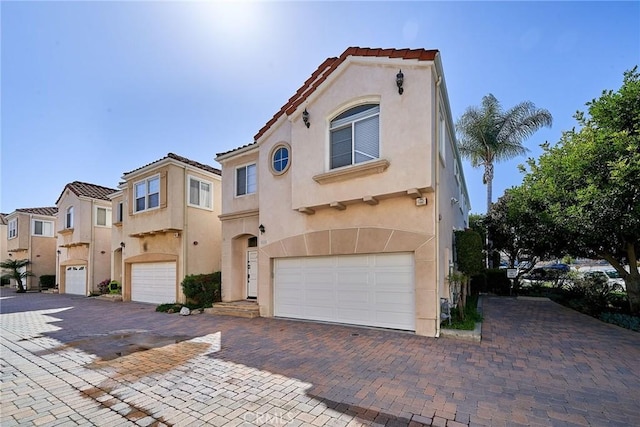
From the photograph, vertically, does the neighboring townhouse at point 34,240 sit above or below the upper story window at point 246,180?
below

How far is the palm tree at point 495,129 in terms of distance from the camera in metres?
23.1

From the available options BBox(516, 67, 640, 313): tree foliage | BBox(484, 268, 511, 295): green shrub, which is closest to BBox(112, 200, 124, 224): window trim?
BBox(516, 67, 640, 313): tree foliage

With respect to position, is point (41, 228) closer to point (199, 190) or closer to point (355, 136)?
point (199, 190)

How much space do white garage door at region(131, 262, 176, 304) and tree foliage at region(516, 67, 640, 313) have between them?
54.1 ft

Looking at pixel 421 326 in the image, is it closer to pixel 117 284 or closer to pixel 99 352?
pixel 99 352

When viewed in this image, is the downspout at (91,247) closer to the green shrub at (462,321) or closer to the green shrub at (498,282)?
the green shrub at (462,321)

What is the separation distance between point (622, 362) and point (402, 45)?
30.0 feet

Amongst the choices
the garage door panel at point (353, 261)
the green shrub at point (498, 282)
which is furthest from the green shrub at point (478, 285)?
the garage door panel at point (353, 261)

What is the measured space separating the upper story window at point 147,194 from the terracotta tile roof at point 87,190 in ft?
23.3

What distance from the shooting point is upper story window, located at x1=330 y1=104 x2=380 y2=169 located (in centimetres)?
911

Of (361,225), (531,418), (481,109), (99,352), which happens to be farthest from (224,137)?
(481,109)

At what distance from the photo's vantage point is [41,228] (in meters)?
29.0

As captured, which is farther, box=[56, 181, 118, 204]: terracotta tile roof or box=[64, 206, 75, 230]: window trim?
box=[64, 206, 75, 230]: window trim

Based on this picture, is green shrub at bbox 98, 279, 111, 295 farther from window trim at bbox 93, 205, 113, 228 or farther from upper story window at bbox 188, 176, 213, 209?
upper story window at bbox 188, 176, 213, 209
